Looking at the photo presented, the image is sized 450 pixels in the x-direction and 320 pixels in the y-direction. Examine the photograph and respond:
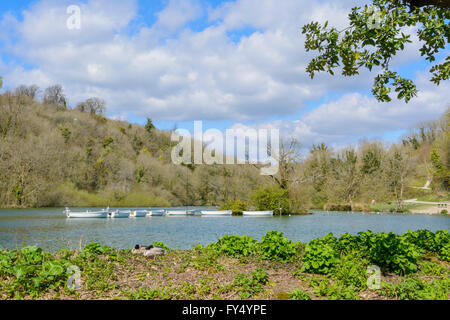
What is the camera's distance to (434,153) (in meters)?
58.2

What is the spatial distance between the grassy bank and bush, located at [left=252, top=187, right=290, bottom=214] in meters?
33.3

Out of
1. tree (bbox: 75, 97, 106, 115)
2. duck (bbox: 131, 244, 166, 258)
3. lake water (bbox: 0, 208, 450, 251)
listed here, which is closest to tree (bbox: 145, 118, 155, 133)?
tree (bbox: 75, 97, 106, 115)

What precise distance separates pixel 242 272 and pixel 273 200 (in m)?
35.7

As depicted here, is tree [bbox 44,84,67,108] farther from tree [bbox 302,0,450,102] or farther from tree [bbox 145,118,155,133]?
tree [bbox 302,0,450,102]

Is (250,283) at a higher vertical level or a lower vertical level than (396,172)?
lower

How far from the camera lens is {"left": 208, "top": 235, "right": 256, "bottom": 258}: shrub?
26.7 feet

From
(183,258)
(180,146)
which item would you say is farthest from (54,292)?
(180,146)

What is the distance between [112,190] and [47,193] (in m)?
16.2

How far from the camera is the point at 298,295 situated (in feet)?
18.8

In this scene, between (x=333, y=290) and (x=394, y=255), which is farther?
(x=394, y=255)

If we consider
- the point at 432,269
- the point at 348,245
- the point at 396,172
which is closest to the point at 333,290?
the point at 348,245

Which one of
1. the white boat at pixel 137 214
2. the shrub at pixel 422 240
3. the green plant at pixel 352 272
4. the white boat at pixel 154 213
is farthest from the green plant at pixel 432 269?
the white boat at pixel 154 213

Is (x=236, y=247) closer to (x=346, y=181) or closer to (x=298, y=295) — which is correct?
(x=298, y=295)

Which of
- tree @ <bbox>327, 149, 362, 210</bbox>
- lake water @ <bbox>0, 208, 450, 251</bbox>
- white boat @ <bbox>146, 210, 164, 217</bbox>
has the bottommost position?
white boat @ <bbox>146, 210, 164, 217</bbox>
